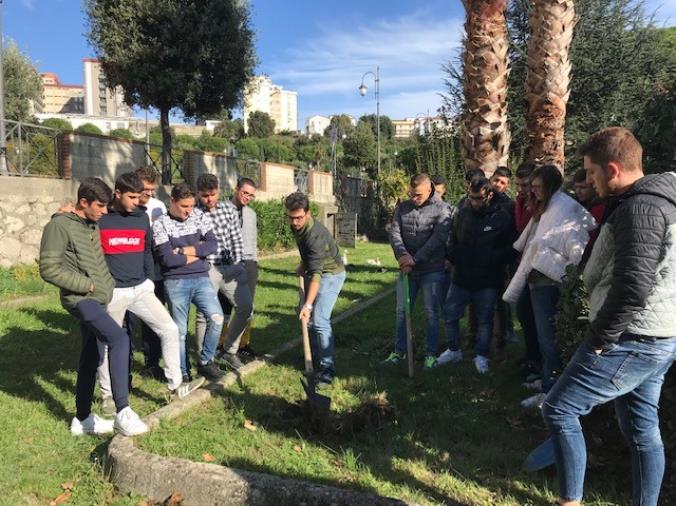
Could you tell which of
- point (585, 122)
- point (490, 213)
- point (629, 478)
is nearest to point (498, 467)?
point (629, 478)

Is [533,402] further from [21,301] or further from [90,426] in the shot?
[21,301]

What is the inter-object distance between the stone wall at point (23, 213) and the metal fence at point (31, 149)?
0.44 m

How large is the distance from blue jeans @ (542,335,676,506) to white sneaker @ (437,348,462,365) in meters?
2.90

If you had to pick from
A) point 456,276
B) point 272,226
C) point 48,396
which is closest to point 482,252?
point 456,276

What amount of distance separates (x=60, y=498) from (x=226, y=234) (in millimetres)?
2738

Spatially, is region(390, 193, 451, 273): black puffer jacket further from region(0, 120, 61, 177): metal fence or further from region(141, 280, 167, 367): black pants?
region(0, 120, 61, 177): metal fence

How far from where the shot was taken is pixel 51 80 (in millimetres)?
134375

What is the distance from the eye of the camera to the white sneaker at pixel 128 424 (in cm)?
372

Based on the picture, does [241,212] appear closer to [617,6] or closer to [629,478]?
[629,478]

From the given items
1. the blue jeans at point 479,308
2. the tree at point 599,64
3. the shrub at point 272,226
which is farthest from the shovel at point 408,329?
the tree at point 599,64

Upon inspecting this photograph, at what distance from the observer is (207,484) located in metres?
3.06

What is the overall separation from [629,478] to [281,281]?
8.79 m

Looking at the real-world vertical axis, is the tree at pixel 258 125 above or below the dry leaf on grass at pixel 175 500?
above

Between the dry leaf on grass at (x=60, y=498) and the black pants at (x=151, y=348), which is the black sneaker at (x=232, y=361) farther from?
the dry leaf on grass at (x=60, y=498)
